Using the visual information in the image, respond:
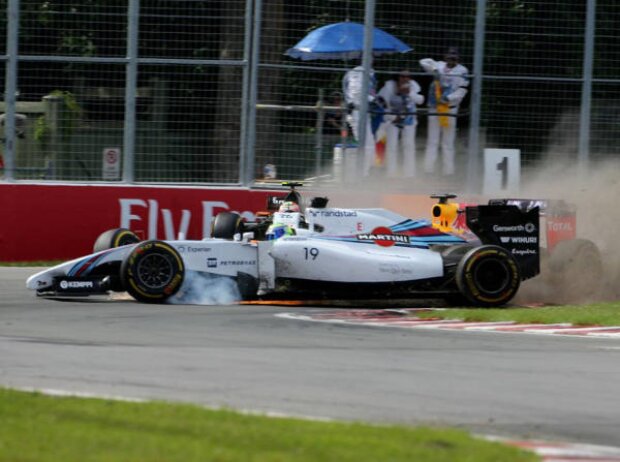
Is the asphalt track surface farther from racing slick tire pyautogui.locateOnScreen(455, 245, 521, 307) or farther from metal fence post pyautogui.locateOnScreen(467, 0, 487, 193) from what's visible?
metal fence post pyautogui.locateOnScreen(467, 0, 487, 193)

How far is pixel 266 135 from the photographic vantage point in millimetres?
17922

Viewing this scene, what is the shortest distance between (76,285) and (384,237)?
3359 millimetres

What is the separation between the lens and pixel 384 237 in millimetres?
13547

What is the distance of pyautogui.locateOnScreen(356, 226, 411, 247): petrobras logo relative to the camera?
1350cm

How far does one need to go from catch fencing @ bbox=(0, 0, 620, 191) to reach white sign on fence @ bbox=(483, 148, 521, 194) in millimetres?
145

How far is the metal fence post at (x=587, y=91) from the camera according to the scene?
1886 cm

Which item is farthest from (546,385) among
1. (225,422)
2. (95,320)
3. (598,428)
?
(95,320)

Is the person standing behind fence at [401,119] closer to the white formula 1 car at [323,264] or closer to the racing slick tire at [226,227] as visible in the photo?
the racing slick tire at [226,227]

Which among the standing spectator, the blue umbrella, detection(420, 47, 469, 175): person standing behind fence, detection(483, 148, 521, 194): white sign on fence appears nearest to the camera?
the blue umbrella

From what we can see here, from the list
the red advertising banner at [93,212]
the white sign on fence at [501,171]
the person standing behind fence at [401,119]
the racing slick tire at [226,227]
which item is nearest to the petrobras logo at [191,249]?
the racing slick tire at [226,227]

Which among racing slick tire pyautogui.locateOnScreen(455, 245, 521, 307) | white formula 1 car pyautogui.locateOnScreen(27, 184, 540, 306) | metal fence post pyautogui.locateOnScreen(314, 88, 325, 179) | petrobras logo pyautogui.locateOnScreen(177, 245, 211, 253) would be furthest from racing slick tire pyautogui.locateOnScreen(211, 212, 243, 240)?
metal fence post pyautogui.locateOnScreen(314, 88, 325, 179)

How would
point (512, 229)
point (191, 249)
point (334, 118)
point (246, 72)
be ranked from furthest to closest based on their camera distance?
point (334, 118)
point (246, 72)
point (512, 229)
point (191, 249)

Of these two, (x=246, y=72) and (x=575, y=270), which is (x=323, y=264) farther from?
(x=246, y=72)

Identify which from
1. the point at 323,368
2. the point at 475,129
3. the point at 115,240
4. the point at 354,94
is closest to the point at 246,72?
the point at 354,94
